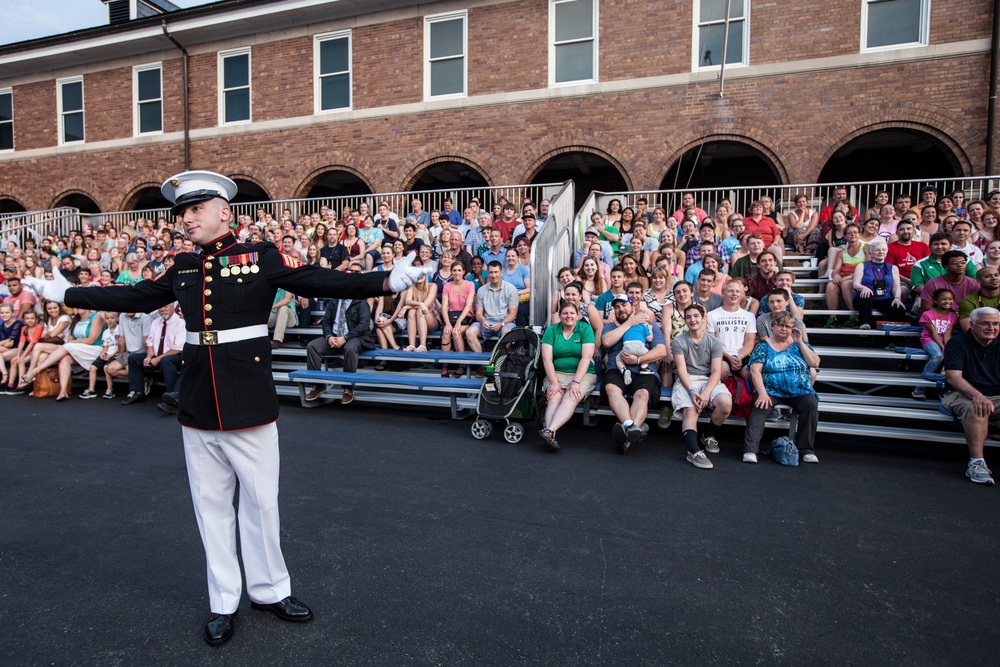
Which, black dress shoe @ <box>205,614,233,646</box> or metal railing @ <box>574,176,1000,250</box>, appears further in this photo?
metal railing @ <box>574,176,1000,250</box>

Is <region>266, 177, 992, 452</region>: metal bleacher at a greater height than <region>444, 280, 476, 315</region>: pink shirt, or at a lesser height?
lesser

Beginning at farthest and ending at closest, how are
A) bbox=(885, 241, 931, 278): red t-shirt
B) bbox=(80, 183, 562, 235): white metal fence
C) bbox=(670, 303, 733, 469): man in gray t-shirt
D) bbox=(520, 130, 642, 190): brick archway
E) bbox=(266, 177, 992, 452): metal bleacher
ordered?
bbox=(80, 183, 562, 235): white metal fence
bbox=(520, 130, 642, 190): brick archway
bbox=(885, 241, 931, 278): red t-shirt
bbox=(266, 177, 992, 452): metal bleacher
bbox=(670, 303, 733, 469): man in gray t-shirt

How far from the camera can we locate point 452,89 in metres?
15.8

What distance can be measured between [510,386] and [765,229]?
6.00 m

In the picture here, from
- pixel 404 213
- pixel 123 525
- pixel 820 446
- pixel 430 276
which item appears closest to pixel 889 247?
pixel 820 446

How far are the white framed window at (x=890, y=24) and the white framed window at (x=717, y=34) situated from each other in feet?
7.38

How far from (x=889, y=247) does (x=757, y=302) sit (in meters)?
2.71

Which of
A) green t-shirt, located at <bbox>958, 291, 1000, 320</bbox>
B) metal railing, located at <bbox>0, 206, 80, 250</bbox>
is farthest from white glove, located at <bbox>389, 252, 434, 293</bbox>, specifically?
metal railing, located at <bbox>0, 206, 80, 250</bbox>

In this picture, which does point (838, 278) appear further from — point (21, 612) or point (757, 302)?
point (21, 612)

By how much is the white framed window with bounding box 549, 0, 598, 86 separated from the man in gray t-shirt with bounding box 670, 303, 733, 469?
9.83 m

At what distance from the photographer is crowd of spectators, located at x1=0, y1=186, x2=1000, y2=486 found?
6.50 metres

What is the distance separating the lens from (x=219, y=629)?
290 cm

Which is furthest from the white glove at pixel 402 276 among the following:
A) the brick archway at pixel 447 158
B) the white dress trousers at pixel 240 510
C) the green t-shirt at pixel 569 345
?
the brick archway at pixel 447 158

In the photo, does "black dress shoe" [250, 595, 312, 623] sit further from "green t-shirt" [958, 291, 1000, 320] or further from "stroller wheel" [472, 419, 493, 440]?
"green t-shirt" [958, 291, 1000, 320]
